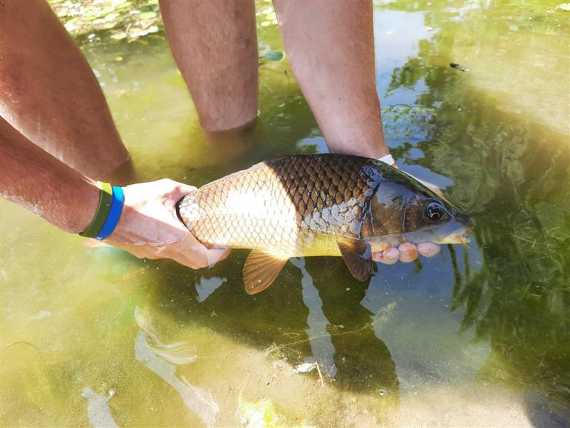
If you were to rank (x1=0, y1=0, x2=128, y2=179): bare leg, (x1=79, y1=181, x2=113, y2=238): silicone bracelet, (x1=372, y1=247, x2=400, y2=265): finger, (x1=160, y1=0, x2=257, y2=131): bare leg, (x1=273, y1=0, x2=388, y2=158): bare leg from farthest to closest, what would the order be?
(x1=160, y1=0, x2=257, y2=131): bare leg, (x1=0, y1=0, x2=128, y2=179): bare leg, (x1=273, y1=0, x2=388, y2=158): bare leg, (x1=372, y1=247, x2=400, y2=265): finger, (x1=79, y1=181, x2=113, y2=238): silicone bracelet

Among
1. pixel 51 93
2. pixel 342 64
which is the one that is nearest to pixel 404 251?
pixel 342 64

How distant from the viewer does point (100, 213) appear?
68.4 inches

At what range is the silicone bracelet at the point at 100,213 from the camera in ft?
5.69

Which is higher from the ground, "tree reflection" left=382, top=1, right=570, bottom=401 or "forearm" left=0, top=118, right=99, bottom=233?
"forearm" left=0, top=118, right=99, bottom=233

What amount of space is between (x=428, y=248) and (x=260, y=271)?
0.66 meters

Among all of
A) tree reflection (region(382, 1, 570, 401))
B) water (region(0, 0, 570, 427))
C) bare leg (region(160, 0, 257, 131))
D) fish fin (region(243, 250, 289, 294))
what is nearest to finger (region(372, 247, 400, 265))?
water (region(0, 0, 570, 427))

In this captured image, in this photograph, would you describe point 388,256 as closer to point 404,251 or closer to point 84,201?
point 404,251

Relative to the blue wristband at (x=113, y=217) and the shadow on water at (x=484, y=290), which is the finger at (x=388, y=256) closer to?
the shadow on water at (x=484, y=290)

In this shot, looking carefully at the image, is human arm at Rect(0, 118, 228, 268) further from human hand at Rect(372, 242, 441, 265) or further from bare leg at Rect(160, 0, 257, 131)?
bare leg at Rect(160, 0, 257, 131)

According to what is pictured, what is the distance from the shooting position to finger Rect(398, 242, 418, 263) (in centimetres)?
182

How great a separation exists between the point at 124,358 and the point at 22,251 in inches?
34.8

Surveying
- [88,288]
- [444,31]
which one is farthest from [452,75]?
[88,288]

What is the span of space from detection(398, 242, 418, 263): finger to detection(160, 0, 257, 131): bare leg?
1546 millimetres

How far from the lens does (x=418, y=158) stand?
247 cm
